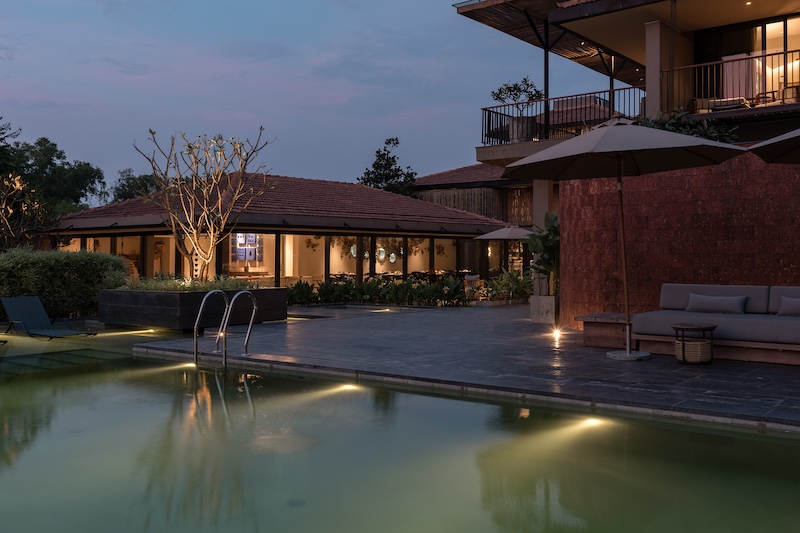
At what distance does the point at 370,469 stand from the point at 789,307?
22.6 ft

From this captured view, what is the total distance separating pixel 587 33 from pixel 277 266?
1120 centimetres

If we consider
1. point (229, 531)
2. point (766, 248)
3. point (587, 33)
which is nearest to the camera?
point (229, 531)

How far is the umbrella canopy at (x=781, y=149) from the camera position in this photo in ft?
26.4

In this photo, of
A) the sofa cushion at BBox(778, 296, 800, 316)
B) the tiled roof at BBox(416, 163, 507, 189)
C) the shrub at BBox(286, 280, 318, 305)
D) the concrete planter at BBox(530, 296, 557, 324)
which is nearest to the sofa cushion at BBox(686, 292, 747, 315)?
the sofa cushion at BBox(778, 296, 800, 316)

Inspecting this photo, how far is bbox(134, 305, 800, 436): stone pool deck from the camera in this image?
21.9ft

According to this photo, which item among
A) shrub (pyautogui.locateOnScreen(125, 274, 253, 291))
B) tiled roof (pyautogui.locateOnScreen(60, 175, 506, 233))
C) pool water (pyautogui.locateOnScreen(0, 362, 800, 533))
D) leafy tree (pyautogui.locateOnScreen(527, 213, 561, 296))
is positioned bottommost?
pool water (pyautogui.locateOnScreen(0, 362, 800, 533))

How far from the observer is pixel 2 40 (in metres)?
43.0

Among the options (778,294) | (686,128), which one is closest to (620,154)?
(778,294)

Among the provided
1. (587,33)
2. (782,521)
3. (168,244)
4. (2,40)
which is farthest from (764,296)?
(2,40)

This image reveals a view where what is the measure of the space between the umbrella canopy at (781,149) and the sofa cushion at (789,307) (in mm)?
1890

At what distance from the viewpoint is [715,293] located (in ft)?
34.2

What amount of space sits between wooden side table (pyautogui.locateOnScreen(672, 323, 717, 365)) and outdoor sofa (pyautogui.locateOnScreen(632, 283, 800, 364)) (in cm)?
49

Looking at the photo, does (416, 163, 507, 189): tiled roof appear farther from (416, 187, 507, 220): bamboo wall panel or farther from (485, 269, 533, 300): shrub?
(485, 269, 533, 300): shrub

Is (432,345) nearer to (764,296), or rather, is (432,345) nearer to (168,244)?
(764,296)
